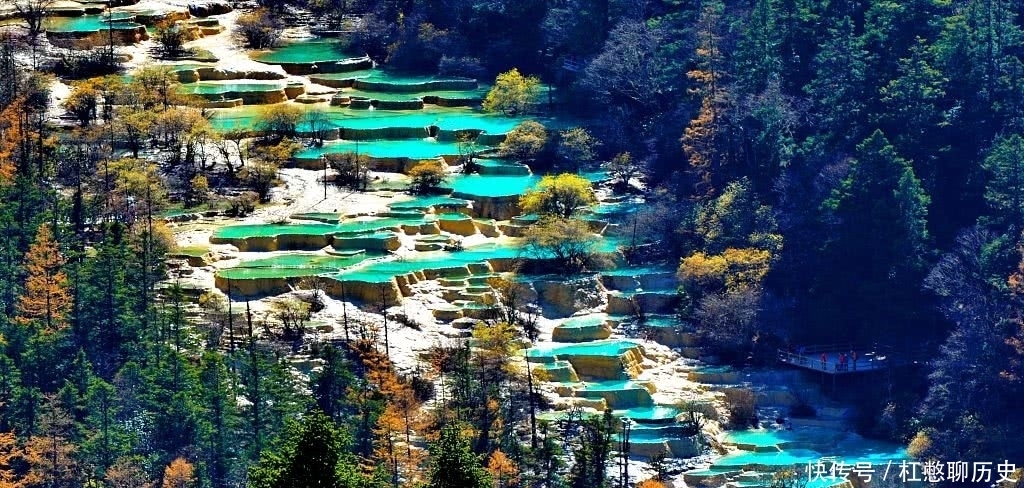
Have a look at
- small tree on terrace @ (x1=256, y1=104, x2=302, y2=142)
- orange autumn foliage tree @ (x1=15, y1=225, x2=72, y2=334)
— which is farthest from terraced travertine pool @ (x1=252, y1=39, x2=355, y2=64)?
orange autumn foliage tree @ (x1=15, y1=225, x2=72, y2=334)

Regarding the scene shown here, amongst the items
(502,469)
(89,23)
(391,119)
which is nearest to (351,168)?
(391,119)

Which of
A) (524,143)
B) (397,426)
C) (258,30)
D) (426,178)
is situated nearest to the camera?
(397,426)

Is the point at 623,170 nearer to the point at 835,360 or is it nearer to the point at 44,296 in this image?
the point at 835,360

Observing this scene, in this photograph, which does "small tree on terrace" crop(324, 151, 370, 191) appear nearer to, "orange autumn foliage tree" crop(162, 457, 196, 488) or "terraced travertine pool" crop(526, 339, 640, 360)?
"terraced travertine pool" crop(526, 339, 640, 360)

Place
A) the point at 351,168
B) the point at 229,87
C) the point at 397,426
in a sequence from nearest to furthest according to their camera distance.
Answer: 1. the point at 397,426
2. the point at 351,168
3. the point at 229,87

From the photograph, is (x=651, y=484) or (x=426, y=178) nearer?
(x=651, y=484)

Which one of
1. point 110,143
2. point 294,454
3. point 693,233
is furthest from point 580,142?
point 294,454

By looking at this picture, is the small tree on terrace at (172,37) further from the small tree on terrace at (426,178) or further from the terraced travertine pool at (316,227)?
the terraced travertine pool at (316,227)
